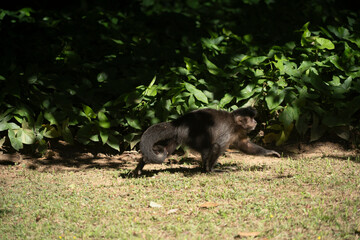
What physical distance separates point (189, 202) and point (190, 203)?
0.15 feet

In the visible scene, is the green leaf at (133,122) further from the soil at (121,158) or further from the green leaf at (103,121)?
the soil at (121,158)

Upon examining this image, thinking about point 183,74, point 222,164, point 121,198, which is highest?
point 183,74

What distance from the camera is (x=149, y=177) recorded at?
6344mm

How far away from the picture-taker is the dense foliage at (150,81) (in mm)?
7141

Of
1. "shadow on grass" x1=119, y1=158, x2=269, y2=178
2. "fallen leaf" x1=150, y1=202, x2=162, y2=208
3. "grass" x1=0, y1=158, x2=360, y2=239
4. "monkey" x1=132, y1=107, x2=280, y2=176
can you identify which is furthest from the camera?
"shadow on grass" x1=119, y1=158, x2=269, y2=178

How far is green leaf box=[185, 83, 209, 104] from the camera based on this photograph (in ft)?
23.3

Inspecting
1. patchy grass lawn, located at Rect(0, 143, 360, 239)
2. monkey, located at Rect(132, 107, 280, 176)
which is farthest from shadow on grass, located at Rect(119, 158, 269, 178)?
monkey, located at Rect(132, 107, 280, 176)

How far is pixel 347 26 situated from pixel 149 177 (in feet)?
16.2

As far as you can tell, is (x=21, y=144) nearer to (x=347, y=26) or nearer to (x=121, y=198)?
(x=121, y=198)

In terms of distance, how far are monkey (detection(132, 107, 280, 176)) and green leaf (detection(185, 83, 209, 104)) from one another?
1.55 ft

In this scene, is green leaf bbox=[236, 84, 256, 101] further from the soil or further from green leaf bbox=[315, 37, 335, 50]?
green leaf bbox=[315, 37, 335, 50]

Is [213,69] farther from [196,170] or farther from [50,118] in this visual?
[50,118]

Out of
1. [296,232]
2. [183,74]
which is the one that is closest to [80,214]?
[296,232]

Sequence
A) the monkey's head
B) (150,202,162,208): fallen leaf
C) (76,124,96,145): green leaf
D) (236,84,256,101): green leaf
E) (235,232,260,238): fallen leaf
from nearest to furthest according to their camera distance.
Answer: (235,232,260,238): fallen leaf < (150,202,162,208): fallen leaf < the monkey's head < (76,124,96,145): green leaf < (236,84,256,101): green leaf
